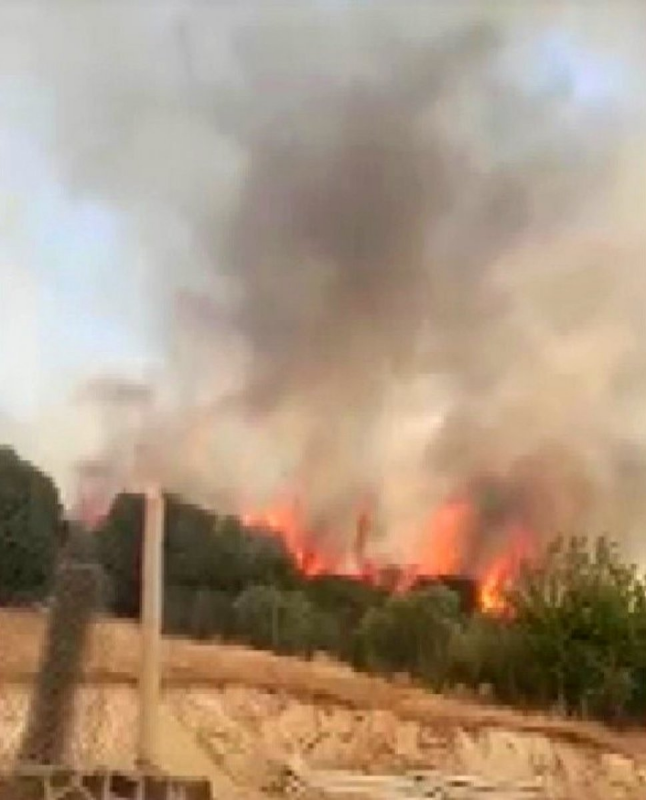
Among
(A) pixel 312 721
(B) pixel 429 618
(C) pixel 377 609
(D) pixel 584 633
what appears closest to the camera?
(A) pixel 312 721

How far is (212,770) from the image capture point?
1678 centimetres

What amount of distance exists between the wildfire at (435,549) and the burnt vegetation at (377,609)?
321 millimetres

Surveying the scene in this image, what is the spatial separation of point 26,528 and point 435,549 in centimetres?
581

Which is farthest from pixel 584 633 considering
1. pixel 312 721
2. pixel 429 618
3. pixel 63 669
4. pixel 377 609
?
pixel 63 669

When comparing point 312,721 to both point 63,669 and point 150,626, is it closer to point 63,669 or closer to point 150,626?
point 63,669

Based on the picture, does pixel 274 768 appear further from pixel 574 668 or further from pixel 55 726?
pixel 55 726

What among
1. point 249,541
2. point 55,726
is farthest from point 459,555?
point 55,726

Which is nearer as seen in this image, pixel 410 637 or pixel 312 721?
pixel 312 721

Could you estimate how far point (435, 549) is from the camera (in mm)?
24203

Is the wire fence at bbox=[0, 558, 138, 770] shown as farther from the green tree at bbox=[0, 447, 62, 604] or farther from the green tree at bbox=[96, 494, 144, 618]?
the green tree at bbox=[0, 447, 62, 604]

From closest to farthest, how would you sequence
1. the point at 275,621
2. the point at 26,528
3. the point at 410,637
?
the point at 26,528
the point at 275,621
the point at 410,637

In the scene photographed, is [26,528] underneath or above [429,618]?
above

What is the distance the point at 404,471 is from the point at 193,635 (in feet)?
13.2

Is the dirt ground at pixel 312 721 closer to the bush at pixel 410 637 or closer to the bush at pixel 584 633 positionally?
the bush at pixel 410 637
